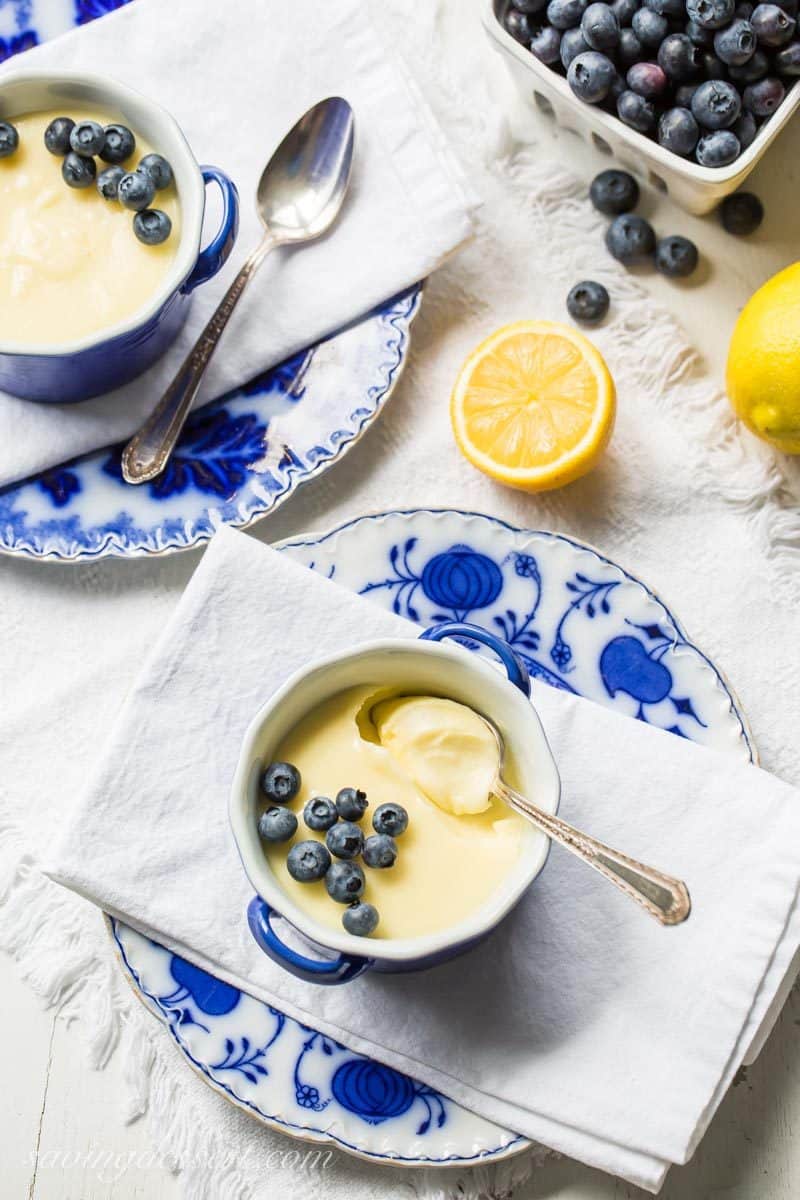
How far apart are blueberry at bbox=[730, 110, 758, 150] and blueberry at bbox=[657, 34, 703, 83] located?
0.07m

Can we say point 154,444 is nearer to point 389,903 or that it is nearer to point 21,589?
point 21,589

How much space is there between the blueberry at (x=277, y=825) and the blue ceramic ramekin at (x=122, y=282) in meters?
0.52

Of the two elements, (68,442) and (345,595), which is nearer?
(345,595)

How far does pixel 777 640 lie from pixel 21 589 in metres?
0.88

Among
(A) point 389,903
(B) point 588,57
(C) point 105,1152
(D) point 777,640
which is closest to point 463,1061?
(A) point 389,903

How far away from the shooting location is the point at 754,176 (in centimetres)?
156

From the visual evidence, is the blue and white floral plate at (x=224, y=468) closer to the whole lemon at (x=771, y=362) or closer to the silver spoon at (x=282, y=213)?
the silver spoon at (x=282, y=213)

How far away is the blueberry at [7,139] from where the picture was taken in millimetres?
1370

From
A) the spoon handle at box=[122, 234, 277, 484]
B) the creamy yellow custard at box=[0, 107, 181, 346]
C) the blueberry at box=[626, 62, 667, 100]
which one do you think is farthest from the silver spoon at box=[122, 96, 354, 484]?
the blueberry at box=[626, 62, 667, 100]

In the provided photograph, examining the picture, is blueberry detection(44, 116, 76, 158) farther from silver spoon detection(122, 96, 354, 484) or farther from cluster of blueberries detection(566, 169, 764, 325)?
cluster of blueberries detection(566, 169, 764, 325)

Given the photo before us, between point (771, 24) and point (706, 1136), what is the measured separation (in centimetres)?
118

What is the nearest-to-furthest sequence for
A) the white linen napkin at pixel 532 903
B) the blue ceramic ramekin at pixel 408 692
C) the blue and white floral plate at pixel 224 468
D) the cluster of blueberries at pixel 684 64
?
the blue ceramic ramekin at pixel 408 692
the white linen napkin at pixel 532 903
the cluster of blueberries at pixel 684 64
the blue and white floral plate at pixel 224 468

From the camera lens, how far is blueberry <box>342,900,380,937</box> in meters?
1.11

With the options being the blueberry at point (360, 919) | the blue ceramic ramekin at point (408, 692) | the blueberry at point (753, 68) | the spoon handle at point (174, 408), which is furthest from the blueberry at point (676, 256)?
the blueberry at point (360, 919)
